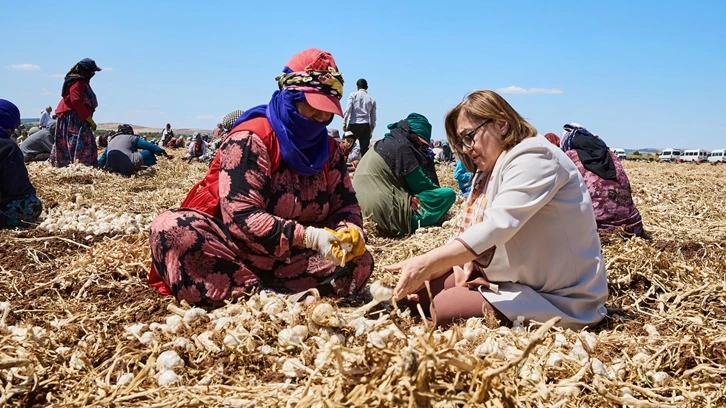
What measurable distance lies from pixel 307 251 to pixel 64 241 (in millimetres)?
2269

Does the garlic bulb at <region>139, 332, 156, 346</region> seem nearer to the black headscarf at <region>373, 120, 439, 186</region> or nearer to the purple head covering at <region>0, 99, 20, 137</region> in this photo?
the black headscarf at <region>373, 120, 439, 186</region>

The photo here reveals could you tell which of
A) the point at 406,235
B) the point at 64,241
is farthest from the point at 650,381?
the point at 64,241

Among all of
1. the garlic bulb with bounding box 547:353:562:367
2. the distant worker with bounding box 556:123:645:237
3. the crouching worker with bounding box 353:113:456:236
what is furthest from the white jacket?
the crouching worker with bounding box 353:113:456:236

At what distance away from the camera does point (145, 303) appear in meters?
2.99

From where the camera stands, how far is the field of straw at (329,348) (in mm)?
1715

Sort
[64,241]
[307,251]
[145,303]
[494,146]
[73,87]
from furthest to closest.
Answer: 1. [73,87]
2. [64,241]
3. [307,251]
4. [145,303]
5. [494,146]

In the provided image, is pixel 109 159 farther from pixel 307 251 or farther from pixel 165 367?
pixel 165 367

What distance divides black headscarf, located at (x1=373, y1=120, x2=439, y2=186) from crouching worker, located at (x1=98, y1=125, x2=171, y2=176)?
5.65 meters

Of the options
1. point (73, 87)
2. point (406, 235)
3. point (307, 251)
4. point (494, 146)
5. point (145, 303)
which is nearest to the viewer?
point (494, 146)

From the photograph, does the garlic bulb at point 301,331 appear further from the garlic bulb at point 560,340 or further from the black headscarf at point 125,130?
the black headscarf at point 125,130

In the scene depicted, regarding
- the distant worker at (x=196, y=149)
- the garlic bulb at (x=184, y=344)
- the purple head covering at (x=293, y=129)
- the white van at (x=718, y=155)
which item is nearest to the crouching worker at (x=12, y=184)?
the purple head covering at (x=293, y=129)

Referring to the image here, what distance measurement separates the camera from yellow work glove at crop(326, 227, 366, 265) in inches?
112

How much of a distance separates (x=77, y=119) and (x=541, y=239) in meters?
8.95

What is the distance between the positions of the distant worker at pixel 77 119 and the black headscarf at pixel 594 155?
763 centimetres
